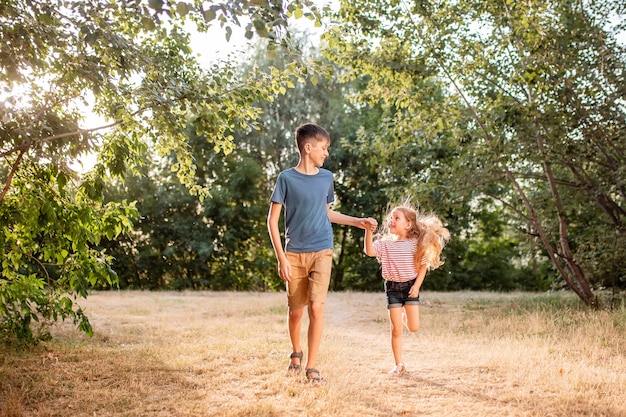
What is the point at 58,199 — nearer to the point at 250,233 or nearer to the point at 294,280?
the point at 294,280

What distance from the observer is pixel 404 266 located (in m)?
Answer: 5.13

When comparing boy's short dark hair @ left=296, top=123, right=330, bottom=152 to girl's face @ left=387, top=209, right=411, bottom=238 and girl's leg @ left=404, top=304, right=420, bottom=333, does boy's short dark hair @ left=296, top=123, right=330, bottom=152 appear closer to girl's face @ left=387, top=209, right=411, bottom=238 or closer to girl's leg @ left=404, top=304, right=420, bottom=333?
girl's face @ left=387, top=209, right=411, bottom=238

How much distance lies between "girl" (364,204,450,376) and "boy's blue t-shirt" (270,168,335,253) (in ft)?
1.80

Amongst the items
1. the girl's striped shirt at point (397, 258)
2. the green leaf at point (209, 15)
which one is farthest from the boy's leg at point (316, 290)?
the green leaf at point (209, 15)

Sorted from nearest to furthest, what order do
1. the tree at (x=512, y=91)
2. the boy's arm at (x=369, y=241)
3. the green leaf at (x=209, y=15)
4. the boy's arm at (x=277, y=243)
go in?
1. the green leaf at (x=209, y=15)
2. the boy's arm at (x=277, y=243)
3. the boy's arm at (x=369, y=241)
4. the tree at (x=512, y=91)

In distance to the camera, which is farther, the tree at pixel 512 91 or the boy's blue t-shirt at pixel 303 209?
the tree at pixel 512 91

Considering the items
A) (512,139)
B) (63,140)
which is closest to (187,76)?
(63,140)

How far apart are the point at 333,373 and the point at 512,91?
Answer: 696cm

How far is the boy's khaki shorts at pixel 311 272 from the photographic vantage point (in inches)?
183

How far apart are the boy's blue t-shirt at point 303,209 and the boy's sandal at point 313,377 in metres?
0.97

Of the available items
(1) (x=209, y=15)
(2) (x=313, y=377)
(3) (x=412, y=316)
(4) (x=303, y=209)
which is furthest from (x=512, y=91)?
(1) (x=209, y=15)

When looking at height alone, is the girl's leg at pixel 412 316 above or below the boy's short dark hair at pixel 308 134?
below

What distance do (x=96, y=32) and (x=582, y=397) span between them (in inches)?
168

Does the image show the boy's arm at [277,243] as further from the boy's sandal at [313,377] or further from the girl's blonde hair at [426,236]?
the girl's blonde hair at [426,236]
